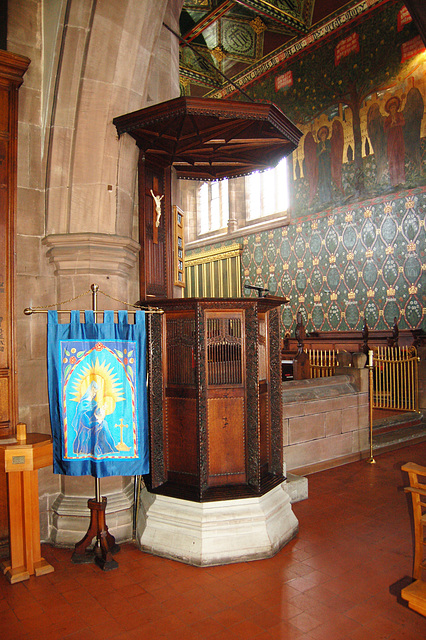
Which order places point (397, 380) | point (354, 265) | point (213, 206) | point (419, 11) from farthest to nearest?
point (213, 206)
point (354, 265)
point (397, 380)
point (419, 11)

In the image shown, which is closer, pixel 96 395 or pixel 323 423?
pixel 96 395

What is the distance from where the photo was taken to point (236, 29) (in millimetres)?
11461

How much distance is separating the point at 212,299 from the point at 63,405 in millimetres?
1226

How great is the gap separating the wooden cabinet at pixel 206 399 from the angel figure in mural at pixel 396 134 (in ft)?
24.0

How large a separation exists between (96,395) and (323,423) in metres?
2.89

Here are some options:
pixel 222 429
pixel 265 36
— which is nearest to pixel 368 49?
pixel 265 36

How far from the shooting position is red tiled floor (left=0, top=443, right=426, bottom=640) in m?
2.42

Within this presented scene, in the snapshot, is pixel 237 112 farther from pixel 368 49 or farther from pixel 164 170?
pixel 368 49

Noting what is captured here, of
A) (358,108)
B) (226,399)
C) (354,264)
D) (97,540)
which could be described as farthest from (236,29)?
(97,540)

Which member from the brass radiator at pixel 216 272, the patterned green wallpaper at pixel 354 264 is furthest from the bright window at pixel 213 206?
the patterned green wallpaper at pixel 354 264

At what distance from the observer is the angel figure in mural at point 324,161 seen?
419 inches

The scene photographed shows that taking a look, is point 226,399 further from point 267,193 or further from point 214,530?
point 267,193

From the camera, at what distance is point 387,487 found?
4.59m

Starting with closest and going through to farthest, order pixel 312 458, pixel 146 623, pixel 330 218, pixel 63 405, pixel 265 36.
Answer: pixel 146 623
pixel 63 405
pixel 312 458
pixel 330 218
pixel 265 36
